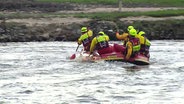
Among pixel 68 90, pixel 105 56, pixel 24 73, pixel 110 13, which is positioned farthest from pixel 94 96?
pixel 110 13

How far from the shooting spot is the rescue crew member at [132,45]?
99.9 feet

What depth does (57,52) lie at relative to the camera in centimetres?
3781

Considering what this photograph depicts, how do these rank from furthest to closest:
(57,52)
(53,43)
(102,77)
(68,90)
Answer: (53,43)
(57,52)
(102,77)
(68,90)

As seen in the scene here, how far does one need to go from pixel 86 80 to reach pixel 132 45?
548cm

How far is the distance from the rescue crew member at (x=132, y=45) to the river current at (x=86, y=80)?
671 mm

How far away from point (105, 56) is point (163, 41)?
1402 cm

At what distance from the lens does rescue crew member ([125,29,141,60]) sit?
30.4 metres

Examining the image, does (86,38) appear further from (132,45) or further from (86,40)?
(132,45)

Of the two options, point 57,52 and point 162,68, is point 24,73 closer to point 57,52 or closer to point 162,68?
point 162,68

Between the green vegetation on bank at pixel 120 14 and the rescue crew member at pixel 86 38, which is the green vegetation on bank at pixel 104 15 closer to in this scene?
the green vegetation on bank at pixel 120 14

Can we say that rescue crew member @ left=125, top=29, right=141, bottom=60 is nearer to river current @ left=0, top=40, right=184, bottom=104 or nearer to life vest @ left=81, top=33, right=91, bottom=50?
river current @ left=0, top=40, right=184, bottom=104

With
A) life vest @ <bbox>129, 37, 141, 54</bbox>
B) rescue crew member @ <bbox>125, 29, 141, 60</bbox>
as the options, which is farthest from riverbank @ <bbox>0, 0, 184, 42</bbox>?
life vest @ <bbox>129, 37, 141, 54</bbox>

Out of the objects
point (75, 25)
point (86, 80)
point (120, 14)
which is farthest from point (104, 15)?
point (86, 80)

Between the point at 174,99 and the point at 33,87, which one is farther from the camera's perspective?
the point at 33,87
